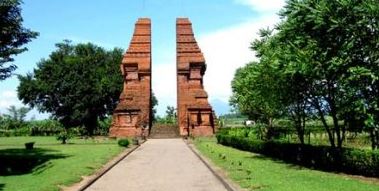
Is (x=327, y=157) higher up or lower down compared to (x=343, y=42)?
lower down

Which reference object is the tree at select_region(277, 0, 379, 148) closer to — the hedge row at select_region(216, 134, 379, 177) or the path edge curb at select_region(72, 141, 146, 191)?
the hedge row at select_region(216, 134, 379, 177)

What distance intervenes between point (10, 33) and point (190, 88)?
3028cm

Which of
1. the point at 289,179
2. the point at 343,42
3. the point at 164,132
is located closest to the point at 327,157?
the point at 289,179

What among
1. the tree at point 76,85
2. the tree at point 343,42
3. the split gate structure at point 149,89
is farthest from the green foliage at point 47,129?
the tree at point 343,42

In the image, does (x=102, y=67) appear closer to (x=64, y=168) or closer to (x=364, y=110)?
(x=64, y=168)

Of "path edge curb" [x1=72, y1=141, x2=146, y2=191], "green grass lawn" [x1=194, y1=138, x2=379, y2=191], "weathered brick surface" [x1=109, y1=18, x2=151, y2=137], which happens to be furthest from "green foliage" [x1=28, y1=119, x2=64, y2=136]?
"green grass lawn" [x1=194, y1=138, x2=379, y2=191]

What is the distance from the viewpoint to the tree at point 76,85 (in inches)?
2368

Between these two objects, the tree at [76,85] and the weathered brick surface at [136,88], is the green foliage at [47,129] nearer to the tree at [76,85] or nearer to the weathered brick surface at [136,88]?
the tree at [76,85]

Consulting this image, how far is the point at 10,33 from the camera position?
778 inches

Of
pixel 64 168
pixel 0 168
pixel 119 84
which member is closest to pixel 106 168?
pixel 64 168

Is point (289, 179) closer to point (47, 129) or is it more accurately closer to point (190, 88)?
point (190, 88)

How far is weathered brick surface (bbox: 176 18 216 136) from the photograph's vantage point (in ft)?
152

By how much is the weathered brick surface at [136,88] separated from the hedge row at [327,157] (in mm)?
23148

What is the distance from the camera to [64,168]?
18219 millimetres
